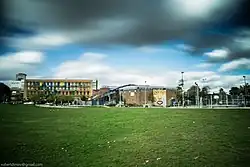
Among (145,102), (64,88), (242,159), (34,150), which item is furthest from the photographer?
(145,102)

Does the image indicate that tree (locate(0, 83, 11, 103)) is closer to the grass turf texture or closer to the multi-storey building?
the grass turf texture

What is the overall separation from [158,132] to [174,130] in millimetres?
326

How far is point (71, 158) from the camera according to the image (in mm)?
3498

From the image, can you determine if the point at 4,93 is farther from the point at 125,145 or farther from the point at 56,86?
the point at 125,145

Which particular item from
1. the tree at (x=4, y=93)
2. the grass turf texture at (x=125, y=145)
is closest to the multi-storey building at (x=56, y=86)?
the tree at (x=4, y=93)

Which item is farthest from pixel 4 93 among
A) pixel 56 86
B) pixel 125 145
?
pixel 125 145

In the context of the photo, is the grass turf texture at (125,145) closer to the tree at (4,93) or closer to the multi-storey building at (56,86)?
the tree at (4,93)

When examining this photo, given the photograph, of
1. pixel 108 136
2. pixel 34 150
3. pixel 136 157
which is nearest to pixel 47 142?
pixel 34 150

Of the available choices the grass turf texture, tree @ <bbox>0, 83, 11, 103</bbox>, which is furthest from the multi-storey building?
the grass turf texture

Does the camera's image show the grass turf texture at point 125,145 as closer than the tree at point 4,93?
Yes

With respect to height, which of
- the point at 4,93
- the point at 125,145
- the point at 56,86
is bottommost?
the point at 125,145

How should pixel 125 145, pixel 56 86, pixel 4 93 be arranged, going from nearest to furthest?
pixel 125 145
pixel 4 93
pixel 56 86

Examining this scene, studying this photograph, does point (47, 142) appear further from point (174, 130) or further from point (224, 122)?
point (224, 122)

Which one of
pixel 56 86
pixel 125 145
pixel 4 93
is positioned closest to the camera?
pixel 125 145
